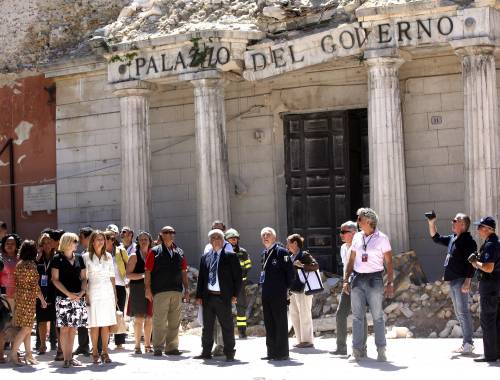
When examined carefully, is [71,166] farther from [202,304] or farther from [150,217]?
[202,304]

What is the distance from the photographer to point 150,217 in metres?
20.0

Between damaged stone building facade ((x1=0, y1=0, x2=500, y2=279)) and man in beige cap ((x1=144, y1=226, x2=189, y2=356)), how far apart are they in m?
4.65

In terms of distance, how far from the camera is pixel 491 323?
11.7 meters

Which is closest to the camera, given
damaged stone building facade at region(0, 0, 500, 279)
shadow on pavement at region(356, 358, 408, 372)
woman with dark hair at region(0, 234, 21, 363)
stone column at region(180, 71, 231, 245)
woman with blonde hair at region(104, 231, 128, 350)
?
shadow on pavement at region(356, 358, 408, 372)

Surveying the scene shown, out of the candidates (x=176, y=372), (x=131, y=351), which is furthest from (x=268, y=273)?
(x=131, y=351)

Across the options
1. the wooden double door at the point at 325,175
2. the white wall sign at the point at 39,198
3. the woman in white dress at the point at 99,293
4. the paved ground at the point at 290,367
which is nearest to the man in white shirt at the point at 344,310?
the paved ground at the point at 290,367

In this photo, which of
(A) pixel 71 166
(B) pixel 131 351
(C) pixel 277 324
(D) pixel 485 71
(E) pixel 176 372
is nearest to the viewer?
(E) pixel 176 372

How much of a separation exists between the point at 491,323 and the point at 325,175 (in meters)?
9.04

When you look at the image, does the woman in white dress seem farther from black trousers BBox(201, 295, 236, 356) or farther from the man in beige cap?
black trousers BBox(201, 295, 236, 356)

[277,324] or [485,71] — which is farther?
[485,71]

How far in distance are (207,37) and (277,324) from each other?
24.3 feet

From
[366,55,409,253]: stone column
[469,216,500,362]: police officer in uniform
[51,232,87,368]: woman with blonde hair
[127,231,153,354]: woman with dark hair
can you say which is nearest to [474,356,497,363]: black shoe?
[469,216,500,362]: police officer in uniform

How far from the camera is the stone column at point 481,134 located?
16484 mm

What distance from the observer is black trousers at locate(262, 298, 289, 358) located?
12.9 m
